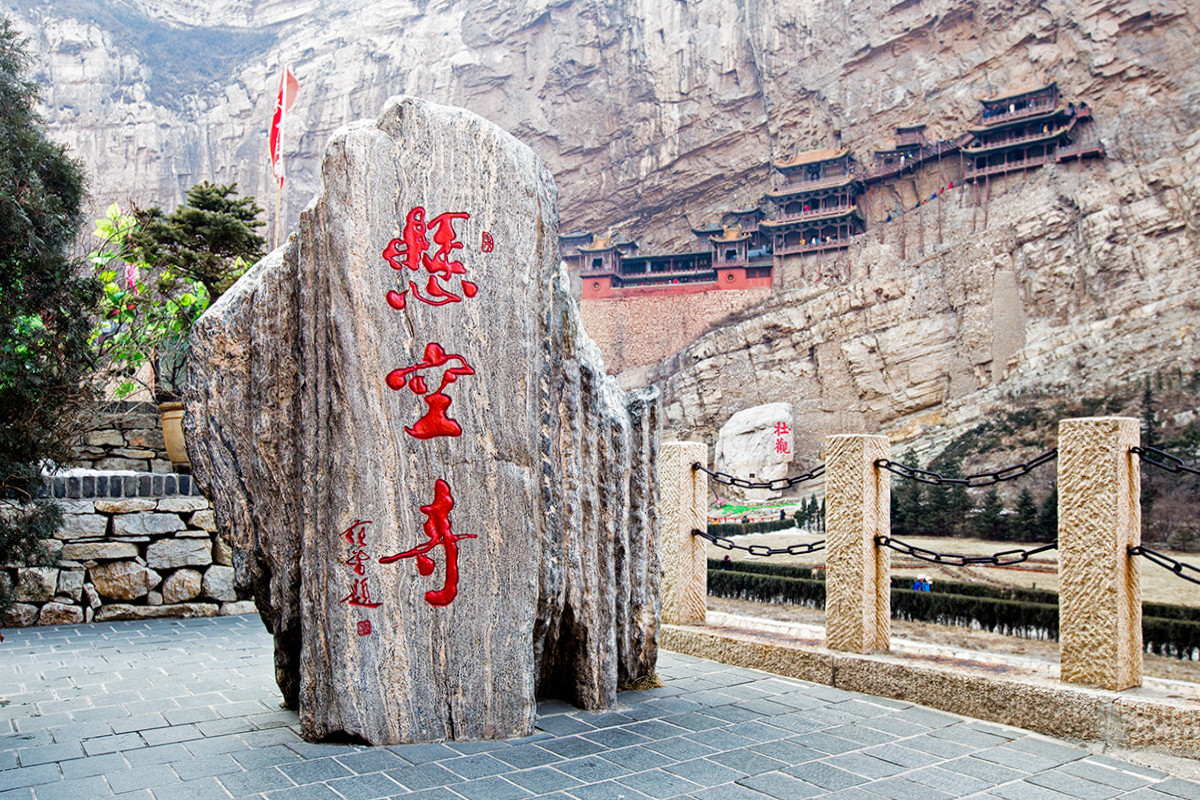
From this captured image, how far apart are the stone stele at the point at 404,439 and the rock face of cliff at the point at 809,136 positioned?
18.6m

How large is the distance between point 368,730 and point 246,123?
44.7 meters

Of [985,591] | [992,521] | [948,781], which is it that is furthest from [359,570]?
[992,521]

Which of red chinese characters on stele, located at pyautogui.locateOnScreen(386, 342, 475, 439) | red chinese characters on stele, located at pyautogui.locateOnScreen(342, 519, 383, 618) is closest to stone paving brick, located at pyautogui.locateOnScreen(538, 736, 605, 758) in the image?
red chinese characters on stele, located at pyautogui.locateOnScreen(342, 519, 383, 618)

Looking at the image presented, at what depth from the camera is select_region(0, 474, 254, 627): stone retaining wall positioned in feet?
19.6

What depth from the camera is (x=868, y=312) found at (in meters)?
23.8

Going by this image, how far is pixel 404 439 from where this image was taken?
3109 millimetres

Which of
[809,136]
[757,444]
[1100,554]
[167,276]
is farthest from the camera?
[809,136]

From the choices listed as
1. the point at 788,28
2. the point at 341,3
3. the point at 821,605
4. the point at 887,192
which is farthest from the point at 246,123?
the point at 821,605

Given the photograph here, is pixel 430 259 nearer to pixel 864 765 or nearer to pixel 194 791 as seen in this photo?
pixel 194 791

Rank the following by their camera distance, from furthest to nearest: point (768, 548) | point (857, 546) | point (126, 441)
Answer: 1. point (126, 441)
2. point (768, 548)
3. point (857, 546)

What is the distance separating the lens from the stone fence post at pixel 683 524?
506cm

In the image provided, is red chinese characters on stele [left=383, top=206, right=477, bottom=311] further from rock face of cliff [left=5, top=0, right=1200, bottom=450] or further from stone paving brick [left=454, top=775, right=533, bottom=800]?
rock face of cliff [left=5, top=0, right=1200, bottom=450]

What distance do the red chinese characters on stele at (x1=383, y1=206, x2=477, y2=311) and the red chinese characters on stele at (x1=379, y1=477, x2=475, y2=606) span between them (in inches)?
28.4

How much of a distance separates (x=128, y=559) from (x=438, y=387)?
14.7ft
